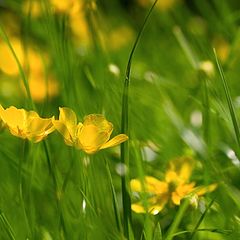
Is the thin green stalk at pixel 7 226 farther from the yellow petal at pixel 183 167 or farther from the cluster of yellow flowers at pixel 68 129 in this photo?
the yellow petal at pixel 183 167

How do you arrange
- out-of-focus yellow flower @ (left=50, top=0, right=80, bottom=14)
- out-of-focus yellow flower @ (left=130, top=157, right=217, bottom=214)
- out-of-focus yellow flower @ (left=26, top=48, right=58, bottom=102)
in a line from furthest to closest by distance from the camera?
out-of-focus yellow flower @ (left=26, top=48, right=58, bottom=102) → out-of-focus yellow flower @ (left=50, top=0, right=80, bottom=14) → out-of-focus yellow flower @ (left=130, top=157, right=217, bottom=214)

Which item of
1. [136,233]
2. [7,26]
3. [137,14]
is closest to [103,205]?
[136,233]

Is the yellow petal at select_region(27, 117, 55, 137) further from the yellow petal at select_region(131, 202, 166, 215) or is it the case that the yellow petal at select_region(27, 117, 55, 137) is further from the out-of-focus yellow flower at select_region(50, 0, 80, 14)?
the out-of-focus yellow flower at select_region(50, 0, 80, 14)

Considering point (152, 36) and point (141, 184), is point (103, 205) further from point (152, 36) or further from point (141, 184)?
point (152, 36)

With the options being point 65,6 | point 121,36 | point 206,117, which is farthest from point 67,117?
point 121,36

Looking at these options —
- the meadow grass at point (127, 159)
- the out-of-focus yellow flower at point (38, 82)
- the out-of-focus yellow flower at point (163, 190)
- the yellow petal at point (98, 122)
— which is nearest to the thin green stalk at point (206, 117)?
the meadow grass at point (127, 159)

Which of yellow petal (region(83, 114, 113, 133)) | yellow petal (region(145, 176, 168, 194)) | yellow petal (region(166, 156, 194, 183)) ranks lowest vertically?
yellow petal (region(145, 176, 168, 194))

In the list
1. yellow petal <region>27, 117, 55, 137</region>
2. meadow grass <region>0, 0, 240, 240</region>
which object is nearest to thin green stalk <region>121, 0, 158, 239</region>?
meadow grass <region>0, 0, 240, 240</region>
